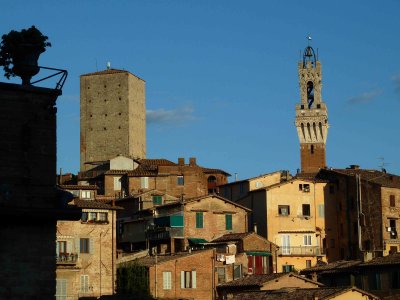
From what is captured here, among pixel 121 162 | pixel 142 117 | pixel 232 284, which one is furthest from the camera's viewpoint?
pixel 142 117

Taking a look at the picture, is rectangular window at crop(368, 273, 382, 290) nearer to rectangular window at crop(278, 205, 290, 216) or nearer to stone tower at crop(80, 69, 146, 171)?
rectangular window at crop(278, 205, 290, 216)

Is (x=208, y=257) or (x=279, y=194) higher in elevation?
(x=279, y=194)

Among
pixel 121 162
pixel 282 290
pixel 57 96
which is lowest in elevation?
pixel 282 290

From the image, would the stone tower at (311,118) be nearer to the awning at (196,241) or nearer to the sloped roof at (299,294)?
the awning at (196,241)

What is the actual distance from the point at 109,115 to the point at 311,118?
24.6m

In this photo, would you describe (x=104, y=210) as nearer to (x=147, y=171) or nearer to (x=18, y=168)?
(x=147, y=171)

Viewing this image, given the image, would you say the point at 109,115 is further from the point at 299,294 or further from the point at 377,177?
the point at 299,294

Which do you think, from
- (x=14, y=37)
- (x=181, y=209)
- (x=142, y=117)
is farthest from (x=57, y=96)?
(x=142, y=117)

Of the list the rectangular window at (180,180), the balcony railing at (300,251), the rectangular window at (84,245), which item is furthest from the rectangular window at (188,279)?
the rectangular window at (180,180)

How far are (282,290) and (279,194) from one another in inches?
1003

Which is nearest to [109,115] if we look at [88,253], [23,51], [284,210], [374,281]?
[284,210]

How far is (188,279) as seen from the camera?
6250cm

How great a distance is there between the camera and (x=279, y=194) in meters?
79.3

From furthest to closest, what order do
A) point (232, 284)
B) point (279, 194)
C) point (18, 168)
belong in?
point (279, 194)
point (232, 284)
point (18, 168)
